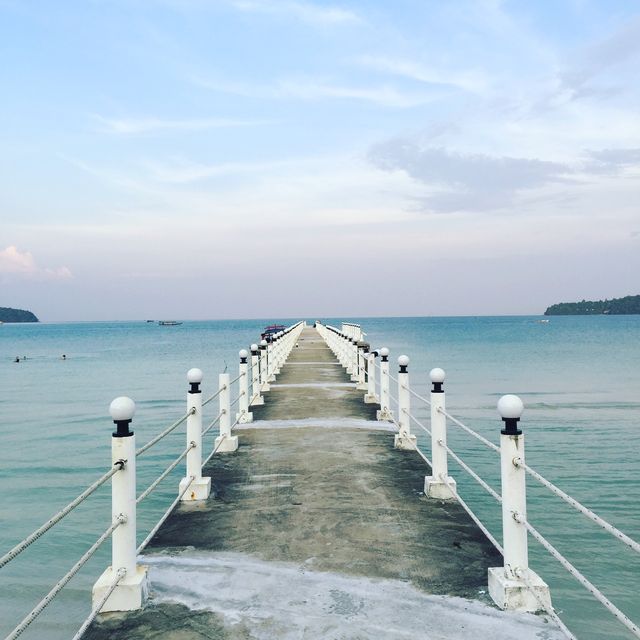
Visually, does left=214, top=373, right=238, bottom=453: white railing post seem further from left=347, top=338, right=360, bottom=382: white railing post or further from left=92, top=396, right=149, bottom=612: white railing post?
left=347, top=338, right=360, bottom=382: white railing post

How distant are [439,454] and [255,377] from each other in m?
7.94

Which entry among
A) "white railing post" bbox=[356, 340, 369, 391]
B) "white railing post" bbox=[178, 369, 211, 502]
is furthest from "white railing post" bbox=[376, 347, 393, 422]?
"white railing post" bbox=[178, 369, 211, 502]

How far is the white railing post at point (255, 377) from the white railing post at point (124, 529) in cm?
858

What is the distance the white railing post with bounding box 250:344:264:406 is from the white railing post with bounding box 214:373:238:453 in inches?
161

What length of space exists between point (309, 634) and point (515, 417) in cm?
192

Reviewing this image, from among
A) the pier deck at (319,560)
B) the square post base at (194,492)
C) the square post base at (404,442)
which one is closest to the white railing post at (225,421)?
the pier deck at (319,560)

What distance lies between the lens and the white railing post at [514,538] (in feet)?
12.3

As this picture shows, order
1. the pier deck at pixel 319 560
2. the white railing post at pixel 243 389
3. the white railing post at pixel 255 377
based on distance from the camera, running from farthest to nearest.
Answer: the white railing post at pixel 255 377 → the white railing post at pixel 243 389 → the pier deck at pixel 319 560

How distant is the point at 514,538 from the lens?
3885 mm

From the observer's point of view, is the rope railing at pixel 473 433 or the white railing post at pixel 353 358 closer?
the rope railing at pixel 473 433

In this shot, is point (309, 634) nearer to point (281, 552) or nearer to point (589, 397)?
point (281, 552)

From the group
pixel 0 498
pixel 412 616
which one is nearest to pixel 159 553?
pixel 412 616

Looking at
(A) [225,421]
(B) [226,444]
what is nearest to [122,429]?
(A) [225,421]

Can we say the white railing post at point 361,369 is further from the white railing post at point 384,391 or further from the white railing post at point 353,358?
the white railing post at point 384,391
